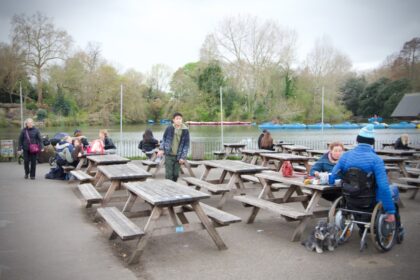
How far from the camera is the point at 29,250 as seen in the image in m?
4.57

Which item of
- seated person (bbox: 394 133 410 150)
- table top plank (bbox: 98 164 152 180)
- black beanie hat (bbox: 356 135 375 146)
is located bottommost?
table top plank (bbox: 98 164 152 180)

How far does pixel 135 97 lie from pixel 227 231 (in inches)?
1258

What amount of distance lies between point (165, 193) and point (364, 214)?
2510mm

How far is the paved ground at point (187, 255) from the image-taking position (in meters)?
3.87

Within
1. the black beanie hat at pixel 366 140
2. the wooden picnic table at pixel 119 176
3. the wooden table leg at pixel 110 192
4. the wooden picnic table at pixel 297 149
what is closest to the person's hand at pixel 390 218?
the black beanie hat at pixel 366 140

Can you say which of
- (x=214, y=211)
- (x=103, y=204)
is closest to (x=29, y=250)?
(x=103, y=204)

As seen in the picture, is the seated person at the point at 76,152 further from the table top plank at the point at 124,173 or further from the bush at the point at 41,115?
the bush at the point at 41,115

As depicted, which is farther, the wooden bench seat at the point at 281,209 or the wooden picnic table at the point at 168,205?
the wooden bench seat at the point at 281,209

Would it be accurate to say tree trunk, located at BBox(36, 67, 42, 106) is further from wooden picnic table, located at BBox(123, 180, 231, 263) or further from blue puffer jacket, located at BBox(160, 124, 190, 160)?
wooden picnic table, located at BBox(123, 180, 231, 263)

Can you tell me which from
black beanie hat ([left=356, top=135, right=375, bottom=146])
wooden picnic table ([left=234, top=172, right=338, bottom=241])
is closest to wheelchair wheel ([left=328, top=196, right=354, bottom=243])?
wooden picnic table ([left=234, top=172, right=338, bottom=241])

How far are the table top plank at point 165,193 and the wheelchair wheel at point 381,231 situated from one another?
1984 millimetres

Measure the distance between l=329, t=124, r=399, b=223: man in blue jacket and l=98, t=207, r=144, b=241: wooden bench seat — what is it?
2.59 metres

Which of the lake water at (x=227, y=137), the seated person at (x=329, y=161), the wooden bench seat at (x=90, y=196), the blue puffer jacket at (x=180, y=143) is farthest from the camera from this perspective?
the lake water at (x=227, y=137)

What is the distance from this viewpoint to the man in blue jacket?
14.1 feet
